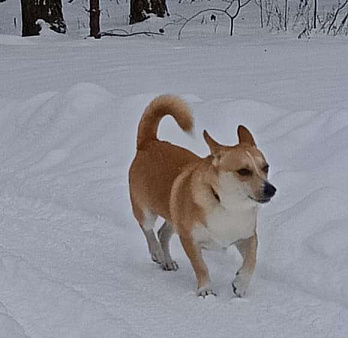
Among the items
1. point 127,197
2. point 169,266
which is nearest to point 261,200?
point 169,266

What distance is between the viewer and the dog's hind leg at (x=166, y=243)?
14.7ft

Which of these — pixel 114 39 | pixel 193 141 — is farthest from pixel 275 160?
pixel 114 39

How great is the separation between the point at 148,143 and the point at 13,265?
35.7 inches

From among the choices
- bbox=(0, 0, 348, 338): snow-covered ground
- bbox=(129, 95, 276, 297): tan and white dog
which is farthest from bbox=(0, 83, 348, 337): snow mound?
bbox=(129, 95, 276, 297): tan and white dog

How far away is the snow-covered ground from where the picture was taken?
3.80m

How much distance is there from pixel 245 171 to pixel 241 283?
56cm

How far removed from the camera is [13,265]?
4336mm

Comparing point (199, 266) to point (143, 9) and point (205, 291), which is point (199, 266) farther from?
point (143, 9)

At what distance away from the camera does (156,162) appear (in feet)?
14.4

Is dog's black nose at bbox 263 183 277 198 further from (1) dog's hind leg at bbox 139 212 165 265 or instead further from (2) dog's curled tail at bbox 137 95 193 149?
(1) dog's hind leg at bbox 139 212 165 265

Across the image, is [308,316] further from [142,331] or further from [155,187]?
[155,187]

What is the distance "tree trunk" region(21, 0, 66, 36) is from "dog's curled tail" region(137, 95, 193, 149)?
307 inches

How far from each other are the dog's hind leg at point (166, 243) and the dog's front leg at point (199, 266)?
402 millimetres

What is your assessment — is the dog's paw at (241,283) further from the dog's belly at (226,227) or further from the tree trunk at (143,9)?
the tree trunk at (143,9)
